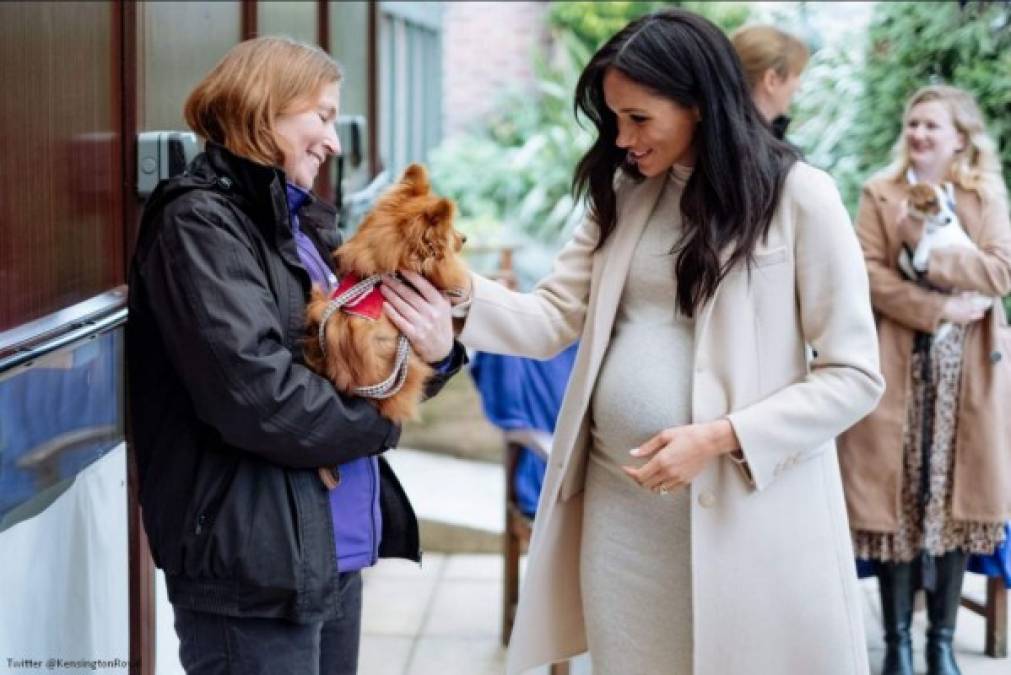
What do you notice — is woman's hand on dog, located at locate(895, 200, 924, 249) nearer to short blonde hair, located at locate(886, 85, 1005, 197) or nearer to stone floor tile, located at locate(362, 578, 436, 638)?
short blonde hair, located at locate(886, 85, 1005, 197)

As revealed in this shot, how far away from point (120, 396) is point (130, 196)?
547 mm

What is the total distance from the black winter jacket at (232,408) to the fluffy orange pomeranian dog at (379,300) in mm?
37

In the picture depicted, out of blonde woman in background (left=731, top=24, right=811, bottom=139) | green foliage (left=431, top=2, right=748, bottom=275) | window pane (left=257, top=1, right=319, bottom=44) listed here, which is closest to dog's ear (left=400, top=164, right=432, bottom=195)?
blonde woman in background (left=731, top=24, right=811, bottom=139)

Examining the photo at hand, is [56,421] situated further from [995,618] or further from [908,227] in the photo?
[995,618]

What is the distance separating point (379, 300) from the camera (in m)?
2.45

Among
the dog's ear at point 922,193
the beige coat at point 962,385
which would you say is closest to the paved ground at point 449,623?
the beige coat at point 962,385

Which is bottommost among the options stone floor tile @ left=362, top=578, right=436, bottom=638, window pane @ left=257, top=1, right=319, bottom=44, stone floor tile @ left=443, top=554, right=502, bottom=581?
stone floor tile @ left=443, top=554, right=502, bottom=581

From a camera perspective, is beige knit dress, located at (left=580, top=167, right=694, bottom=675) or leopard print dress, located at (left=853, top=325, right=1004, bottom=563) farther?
leopard print dress, located at (left=853, top=325, right=1004, bottom=563)

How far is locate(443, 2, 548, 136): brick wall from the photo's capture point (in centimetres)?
1346

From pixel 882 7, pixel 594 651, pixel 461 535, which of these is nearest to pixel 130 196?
pixel 594 651

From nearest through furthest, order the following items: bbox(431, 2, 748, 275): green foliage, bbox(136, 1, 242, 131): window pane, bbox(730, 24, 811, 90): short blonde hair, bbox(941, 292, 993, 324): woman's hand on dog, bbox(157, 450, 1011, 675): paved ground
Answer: bbox(136, 1, 242, 131): window pane < bbox(730, 24, 811, 90): short blonde hair < bbox(941, 292, 993, 324): woman's hand on dog < bbox(157, 450, 1011, 675): paved ground < bbox(431, 2, 748, 275): green foliage

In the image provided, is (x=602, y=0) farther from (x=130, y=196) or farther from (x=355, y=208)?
(x=130, y=196)

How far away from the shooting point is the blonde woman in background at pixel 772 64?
4.22 m

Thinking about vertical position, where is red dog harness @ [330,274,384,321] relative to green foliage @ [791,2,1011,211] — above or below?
below
